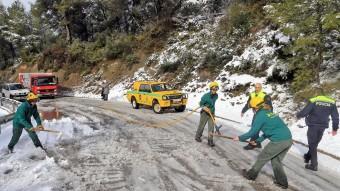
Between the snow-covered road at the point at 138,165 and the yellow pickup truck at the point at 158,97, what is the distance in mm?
5718

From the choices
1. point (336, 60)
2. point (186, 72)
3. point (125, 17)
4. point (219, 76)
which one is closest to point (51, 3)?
point (125, 17)

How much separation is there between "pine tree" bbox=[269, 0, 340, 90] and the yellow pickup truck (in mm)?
6453

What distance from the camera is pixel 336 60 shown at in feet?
67.5

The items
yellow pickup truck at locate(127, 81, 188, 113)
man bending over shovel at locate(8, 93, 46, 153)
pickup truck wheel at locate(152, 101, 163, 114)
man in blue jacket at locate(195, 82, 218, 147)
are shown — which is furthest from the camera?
pickup truck wheel at locate(152, 101, 163, 114)

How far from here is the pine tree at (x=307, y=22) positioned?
16.7m

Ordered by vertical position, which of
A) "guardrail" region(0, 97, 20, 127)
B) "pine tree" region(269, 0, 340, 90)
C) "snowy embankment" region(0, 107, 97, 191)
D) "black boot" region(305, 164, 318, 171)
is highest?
"pine tree" region(269, 0, 340, 90)

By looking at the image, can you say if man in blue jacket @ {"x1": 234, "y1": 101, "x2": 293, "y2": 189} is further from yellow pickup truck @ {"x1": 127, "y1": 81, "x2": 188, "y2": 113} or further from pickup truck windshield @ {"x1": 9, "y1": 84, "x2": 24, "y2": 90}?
pickup truck windshield @ {"x1": 9, "y1": 84, "x2": 24, "y2": 90}

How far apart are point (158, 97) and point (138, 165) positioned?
11.6 m

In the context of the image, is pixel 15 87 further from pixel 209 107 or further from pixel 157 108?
pixel 209 107

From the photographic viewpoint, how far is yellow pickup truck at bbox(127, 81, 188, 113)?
845 inches

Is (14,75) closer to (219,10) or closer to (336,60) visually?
(219,10)

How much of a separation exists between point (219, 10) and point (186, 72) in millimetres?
11904

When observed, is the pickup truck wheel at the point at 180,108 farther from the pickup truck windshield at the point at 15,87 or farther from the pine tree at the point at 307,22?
the pickup truck windshield at the point at 15,87

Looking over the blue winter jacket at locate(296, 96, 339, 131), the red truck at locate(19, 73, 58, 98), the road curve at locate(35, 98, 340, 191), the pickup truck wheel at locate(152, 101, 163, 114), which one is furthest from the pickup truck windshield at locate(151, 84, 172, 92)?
the red truck at locate(19, 73, 58, 98)
